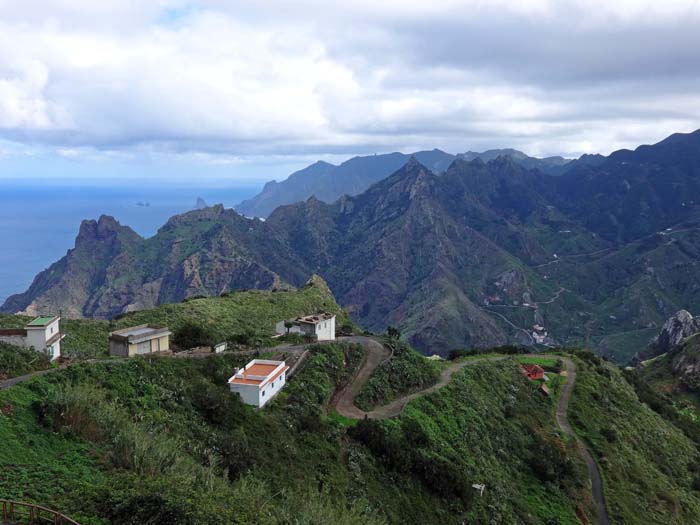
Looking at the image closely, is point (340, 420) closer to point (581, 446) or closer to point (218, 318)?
point (581, 446)

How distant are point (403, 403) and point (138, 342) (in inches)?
667

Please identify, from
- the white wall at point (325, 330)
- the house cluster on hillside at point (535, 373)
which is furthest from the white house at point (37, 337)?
the house cluster on hillside at point (535, 373)

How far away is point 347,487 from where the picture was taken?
24.1 m

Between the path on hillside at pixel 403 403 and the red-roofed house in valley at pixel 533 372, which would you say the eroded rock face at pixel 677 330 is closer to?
the red-roofed house in valley at pixel 533 372

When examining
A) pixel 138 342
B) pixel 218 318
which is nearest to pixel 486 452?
pixel 138 342

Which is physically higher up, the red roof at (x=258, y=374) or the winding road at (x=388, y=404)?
the red roof at (x=258, y=374)

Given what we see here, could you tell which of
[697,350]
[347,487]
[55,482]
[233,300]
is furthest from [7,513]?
[697,350]

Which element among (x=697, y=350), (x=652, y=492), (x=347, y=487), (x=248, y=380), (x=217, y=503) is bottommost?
(x=697, y=350)

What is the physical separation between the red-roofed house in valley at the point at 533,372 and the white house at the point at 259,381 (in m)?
27.5

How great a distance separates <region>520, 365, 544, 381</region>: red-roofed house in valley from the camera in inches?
1975

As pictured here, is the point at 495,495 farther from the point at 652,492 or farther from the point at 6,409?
the point at 6,409

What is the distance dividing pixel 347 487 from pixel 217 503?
32.9ft

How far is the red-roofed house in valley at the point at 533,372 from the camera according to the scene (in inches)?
1975

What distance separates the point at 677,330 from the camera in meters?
116
